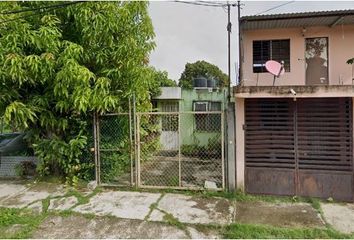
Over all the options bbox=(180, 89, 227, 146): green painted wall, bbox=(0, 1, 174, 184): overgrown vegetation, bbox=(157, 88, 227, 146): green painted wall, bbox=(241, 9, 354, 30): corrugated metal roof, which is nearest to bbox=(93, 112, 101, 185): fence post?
bbox=(0, 1, 174, 184): overgrown vegetation

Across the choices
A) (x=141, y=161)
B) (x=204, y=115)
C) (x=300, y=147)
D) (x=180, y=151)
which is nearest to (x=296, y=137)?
(x=300, y=147)

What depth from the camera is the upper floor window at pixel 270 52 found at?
851 cm

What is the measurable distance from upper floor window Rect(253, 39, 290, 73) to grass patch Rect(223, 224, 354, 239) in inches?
201

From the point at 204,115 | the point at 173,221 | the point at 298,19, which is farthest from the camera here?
the point at 204,115

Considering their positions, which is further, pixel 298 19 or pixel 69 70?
pixel 298 19

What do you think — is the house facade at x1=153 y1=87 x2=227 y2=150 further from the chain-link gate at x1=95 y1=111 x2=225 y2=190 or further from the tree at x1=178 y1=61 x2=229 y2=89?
the tree at x1=178 y1=61 x2=229 y2=89

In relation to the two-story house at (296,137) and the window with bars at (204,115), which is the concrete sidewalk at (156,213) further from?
the window with bars at (204,115)

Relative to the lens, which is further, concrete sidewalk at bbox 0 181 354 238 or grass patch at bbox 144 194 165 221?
grass patch at bbox 144 194 165 221

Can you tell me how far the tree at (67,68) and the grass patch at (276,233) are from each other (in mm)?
3484

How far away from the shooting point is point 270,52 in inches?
336

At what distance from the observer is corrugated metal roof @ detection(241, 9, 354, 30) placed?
704 cm

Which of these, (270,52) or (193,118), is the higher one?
(270,52)

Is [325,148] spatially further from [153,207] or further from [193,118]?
[193,118]

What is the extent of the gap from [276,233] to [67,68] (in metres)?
4.70
